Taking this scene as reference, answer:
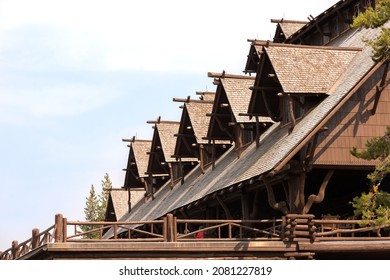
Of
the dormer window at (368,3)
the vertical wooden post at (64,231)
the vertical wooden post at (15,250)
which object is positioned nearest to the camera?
the vertical wooden post at (64,231)

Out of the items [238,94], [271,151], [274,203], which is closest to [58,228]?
[274,203]

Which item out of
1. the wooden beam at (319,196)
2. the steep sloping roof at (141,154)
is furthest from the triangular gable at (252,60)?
the wooden beam at (319,196)

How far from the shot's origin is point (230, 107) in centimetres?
3894

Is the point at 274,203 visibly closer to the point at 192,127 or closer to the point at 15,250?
the point at 15,250

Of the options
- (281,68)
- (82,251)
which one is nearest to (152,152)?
(281,68)

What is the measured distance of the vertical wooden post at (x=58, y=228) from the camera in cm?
2881

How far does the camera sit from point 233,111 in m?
38.7

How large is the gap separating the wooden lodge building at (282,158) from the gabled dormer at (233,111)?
0.05 meters

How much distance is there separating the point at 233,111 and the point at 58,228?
1164cm

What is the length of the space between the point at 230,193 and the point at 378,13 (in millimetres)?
12242

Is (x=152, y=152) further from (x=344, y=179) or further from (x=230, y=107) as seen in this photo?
(x=344, y=179)

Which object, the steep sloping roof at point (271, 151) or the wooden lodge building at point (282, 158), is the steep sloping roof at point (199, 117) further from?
the steep sloping roof at point (271, 151)

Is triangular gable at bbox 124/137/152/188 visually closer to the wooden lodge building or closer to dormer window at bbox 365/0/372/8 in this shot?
the wooden lodge building

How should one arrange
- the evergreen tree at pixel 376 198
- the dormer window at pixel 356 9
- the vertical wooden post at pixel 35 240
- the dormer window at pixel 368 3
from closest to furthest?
the evergreen tree at pixel 376 198 < the vertical wooden post at pixel 35 240 < the dormer window at pixel 368 3 < the dormer window at pixel 356 9
